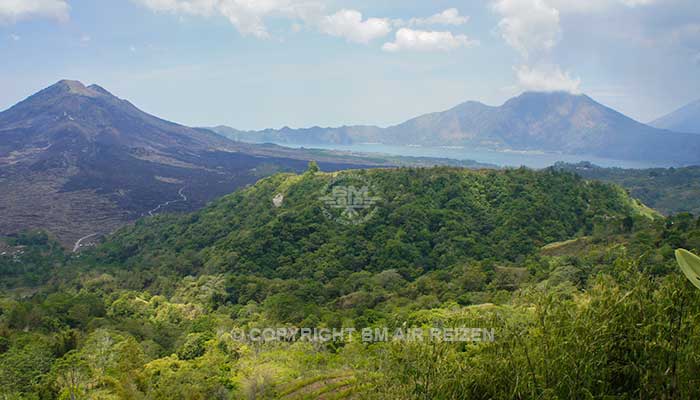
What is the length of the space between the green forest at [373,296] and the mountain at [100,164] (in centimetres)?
1423

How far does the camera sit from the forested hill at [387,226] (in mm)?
24672

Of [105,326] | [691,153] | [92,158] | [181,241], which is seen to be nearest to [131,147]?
[92,158]

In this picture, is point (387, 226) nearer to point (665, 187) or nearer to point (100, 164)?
point (665, 187)

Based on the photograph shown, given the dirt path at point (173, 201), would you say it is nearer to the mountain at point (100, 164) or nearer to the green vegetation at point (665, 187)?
the mountain at point (100, 164)

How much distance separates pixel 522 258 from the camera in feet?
73.6

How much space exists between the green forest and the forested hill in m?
0.13

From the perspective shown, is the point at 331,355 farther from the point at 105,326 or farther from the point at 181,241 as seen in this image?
the point at 181,241

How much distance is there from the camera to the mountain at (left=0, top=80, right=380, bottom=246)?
2031 inches

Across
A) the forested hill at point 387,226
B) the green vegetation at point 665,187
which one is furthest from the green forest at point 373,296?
the green vegetation at point 665,187

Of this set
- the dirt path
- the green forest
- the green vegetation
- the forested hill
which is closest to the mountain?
the dirt path

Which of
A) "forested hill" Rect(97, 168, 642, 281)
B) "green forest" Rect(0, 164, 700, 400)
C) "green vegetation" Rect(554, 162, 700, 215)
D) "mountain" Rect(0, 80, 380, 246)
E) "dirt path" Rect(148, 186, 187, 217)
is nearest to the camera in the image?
"green forest" Rect(0, 164, 700, 400)

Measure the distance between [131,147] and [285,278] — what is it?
243ft

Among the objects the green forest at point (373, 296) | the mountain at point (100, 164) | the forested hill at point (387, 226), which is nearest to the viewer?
the green forest at point (373, 296)

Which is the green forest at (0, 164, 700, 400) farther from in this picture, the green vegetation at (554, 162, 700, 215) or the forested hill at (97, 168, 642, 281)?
the green vegetation at (554, 162, 700, 215)
